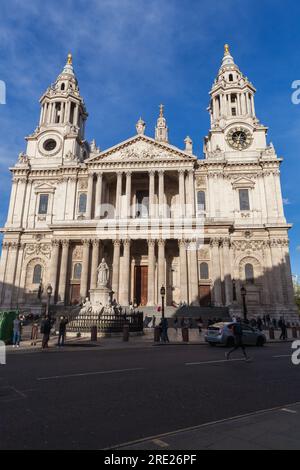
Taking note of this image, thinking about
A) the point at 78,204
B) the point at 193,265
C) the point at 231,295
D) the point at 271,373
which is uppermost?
the point at 78,204

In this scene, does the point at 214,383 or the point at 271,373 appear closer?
the point at 214,383

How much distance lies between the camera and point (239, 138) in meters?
46.2

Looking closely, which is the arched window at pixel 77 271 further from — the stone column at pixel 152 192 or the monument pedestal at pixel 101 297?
the monument pedestal at pixel 101 297

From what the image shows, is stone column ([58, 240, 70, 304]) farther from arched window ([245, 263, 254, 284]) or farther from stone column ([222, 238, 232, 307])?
arched window ([245, 263, 254, 284])

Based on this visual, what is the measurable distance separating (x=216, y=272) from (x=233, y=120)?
23803 millimetres

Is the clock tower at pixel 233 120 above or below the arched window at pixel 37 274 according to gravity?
above

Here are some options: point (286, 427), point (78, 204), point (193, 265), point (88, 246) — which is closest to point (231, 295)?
point (193, 265)

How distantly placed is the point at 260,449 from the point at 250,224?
38803 millimetres

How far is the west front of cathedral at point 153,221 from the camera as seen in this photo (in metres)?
37.1

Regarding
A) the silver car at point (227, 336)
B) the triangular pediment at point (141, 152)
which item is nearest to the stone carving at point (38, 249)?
the triangular pediment at point (141, 152)

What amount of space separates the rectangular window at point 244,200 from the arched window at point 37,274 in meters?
27.4

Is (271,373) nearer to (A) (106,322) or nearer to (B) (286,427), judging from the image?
(B) (286,427)

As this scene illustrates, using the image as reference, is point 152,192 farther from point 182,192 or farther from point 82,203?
point 82,203
